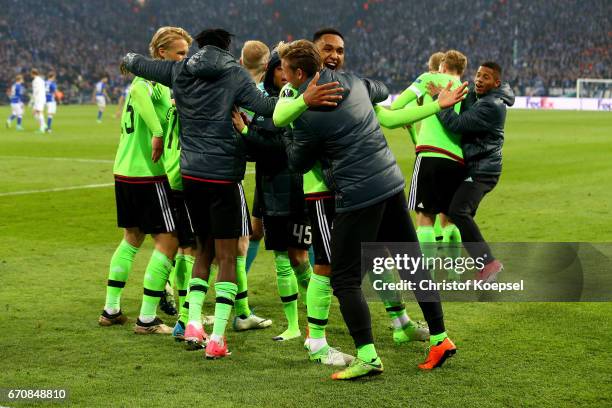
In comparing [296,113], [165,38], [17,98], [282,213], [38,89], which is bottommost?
[17,98]

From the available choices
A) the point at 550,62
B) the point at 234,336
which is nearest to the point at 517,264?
the point at 234,336

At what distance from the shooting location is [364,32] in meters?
65.6

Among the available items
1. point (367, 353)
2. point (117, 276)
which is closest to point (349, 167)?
point (367, 353)

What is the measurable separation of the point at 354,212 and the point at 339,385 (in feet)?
3.14

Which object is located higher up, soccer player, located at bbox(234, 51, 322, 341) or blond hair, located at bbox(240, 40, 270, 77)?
blond hair, located at bbox(240, 40, 270, 77)

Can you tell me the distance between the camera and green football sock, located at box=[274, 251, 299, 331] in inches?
242

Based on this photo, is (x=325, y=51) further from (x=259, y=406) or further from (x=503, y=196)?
(x=503, y=196)

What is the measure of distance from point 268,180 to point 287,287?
753 mm

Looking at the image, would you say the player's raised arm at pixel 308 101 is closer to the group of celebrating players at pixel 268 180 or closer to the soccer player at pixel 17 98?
the group of celebrating players at pixel 268 180

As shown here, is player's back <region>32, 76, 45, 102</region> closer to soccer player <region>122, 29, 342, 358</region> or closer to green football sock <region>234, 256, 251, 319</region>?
green football sock <region>234, 256, 251, 319</region>

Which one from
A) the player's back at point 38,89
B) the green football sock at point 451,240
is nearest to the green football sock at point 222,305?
the green football sock at point 451,240

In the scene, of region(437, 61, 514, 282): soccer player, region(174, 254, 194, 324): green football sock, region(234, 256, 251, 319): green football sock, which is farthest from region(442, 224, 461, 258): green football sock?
region(174, 254, 194, 324): green football sock

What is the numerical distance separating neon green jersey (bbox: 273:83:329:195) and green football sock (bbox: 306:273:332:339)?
544 mm

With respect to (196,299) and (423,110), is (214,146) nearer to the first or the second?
(196,299)
